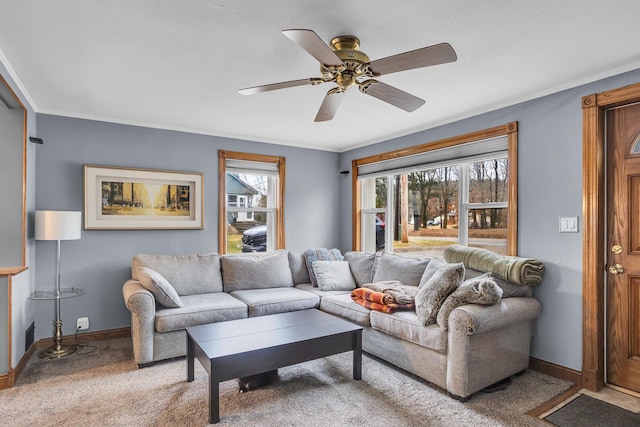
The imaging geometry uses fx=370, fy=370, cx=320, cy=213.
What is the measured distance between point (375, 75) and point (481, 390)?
7.49 ft

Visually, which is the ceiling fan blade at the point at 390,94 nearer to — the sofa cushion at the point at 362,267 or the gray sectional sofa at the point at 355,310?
the gray sectional sofa at the point at 355,310

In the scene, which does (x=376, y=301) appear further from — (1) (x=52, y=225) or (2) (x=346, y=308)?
(1) (x=52, y=225)

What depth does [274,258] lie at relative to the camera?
14.6ft

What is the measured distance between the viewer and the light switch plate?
283cm

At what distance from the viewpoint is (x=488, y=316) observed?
2.54m

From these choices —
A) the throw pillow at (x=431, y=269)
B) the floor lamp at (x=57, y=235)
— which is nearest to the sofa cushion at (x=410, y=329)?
the throw pillow at (x=431, y=269)

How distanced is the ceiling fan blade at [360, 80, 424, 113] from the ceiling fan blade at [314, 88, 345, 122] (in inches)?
6.6

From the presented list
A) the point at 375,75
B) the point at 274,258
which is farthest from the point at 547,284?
the point at 274,258

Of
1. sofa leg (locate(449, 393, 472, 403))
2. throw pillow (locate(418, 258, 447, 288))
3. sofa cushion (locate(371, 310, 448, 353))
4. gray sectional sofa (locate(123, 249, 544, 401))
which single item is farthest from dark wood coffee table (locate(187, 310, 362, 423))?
throw pillow (locate(418, 258, 447, 288))

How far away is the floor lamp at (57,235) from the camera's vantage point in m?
3.20

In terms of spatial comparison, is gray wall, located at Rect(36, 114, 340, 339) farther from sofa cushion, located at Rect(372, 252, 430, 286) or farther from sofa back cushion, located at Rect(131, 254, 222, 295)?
sofa cushion, located at Rect(372, 252, 430, 286)

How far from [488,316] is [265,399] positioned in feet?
5.33

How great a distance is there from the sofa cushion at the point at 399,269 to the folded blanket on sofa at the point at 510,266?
543 millimetres

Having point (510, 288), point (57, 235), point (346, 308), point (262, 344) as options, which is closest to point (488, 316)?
point (510, 288)
